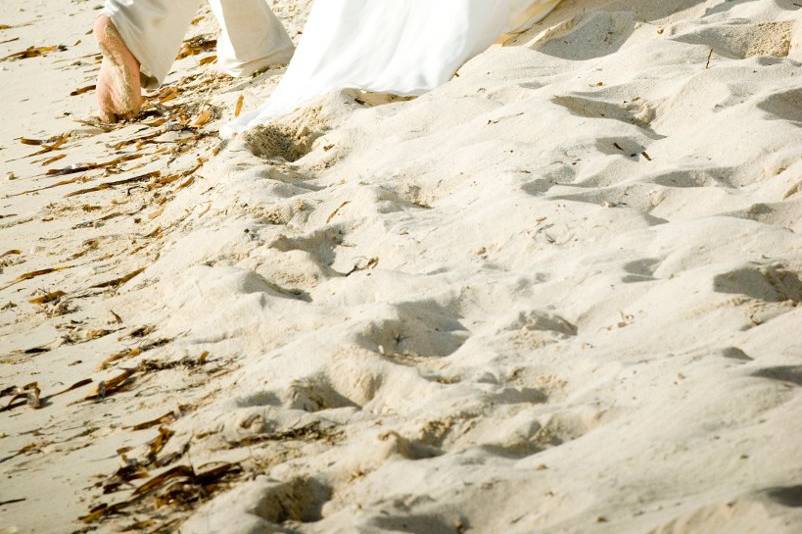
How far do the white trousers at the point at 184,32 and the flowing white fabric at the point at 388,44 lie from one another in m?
0.60

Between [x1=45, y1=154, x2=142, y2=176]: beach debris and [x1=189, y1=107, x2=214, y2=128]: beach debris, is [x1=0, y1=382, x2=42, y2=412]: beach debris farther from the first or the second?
[x1=189, y1=107, x2=214, y2=128]: beach debris

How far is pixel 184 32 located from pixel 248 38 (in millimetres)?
251

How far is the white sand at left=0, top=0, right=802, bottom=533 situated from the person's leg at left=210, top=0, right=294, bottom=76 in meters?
0.86

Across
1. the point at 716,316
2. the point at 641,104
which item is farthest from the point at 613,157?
the point at 716,316

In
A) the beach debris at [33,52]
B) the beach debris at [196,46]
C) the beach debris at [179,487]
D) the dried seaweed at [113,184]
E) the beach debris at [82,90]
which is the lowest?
the dried seaweed at [113,184]

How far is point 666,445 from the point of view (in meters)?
1.60

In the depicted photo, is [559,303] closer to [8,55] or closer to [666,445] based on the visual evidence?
[666,445]

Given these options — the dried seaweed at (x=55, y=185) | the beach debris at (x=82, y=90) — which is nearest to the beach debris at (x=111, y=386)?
the dried seaweed at (x=55, y=185)

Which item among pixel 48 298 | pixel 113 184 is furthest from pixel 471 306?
pixel 113 184

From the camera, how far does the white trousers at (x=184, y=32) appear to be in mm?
4332

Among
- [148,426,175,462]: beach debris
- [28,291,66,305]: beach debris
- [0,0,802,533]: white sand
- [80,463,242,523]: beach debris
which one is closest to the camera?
[0,0,802,533]: white sand

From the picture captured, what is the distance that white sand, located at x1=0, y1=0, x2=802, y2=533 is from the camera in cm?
164

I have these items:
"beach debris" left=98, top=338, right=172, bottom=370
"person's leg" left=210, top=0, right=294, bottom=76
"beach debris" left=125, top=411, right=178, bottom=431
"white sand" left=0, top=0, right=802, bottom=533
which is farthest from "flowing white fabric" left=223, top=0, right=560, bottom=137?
"beach debris" left=125, top=411, right=178, bottom=431

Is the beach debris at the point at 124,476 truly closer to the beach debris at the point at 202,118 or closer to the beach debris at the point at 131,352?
the beach debris at the point at 131,352
